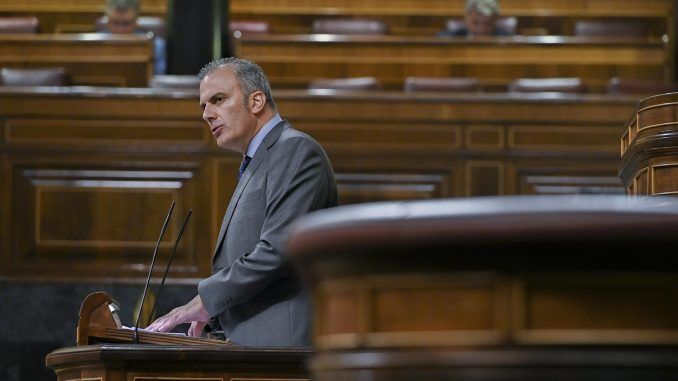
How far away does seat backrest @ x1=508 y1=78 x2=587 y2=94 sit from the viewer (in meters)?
7.64

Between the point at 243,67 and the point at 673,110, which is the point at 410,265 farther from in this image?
the point at 673,110

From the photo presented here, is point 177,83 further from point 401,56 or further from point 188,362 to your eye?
point 188,362

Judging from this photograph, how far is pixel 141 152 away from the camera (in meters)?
6.44

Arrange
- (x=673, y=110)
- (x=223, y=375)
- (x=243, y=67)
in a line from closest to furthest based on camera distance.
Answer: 1. (x=223, y=375)
2. (x=243, y=67)
3. (x=673, y=110)

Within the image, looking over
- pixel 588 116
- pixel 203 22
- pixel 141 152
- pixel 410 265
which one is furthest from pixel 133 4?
pixel 410 265

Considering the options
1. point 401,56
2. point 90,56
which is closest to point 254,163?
point 90,56

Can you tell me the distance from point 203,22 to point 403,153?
2.39 metres

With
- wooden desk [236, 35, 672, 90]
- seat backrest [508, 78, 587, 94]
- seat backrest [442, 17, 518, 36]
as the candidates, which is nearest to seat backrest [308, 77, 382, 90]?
wooden desk [236, 35, 672, 90]

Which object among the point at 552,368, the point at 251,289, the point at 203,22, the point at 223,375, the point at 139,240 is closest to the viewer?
the point at 552,368

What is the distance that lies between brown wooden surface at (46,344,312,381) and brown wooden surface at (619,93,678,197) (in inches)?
60.5

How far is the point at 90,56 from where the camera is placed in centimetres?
809

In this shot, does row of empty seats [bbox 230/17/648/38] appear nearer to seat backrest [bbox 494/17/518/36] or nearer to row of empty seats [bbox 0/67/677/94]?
seat backrest [bbox 494/17/518/36]

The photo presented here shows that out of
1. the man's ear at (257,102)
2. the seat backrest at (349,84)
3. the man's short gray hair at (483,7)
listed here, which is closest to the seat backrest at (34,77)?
the seat backrest at (349,84)

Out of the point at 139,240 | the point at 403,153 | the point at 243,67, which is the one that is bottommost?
the point at 139,240
